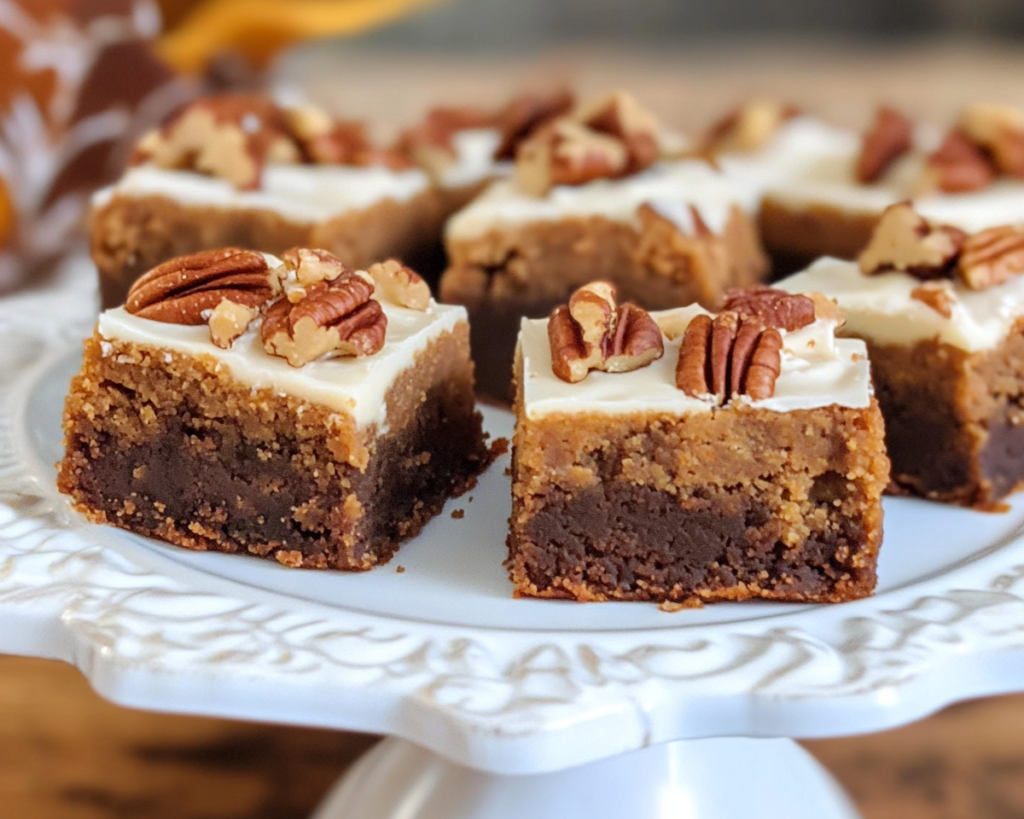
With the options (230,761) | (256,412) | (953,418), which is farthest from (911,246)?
(230,761)

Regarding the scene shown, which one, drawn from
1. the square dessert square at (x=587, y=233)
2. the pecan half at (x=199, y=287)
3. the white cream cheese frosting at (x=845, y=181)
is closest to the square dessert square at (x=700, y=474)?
the pecan half at (x=199, y=287)

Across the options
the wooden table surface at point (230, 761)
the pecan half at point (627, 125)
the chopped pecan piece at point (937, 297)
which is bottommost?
the wooden table surface at point (230, 761)

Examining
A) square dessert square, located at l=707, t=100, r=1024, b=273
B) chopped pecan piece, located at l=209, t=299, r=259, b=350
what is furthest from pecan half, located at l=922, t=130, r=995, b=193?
chopped pecan piece, located at l=209, t=299, r=259, b=350

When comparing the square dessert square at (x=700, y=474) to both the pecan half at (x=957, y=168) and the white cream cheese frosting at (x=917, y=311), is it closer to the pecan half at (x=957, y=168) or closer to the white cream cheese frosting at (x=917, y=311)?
the white cream cheese frosting at (x=917, y=311)

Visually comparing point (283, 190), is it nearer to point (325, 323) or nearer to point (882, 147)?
point (325, 323)

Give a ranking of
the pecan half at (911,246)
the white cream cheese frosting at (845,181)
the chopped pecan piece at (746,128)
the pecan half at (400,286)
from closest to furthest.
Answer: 1. the pecan half at (400,286)
2. the pecan half at (911,246)
3. the white cream cheese frosting at (845,181)
4. the chopped pecan piece at (746,128)
